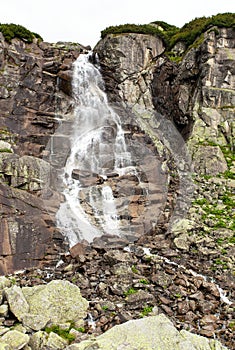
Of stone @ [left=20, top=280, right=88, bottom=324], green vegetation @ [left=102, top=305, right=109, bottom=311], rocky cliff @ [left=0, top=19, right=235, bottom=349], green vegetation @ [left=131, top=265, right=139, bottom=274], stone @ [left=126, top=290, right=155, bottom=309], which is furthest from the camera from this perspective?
green vegetation @ [left=131, top=265, right=139, bottom=274]

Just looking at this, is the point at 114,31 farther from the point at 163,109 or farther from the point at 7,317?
the point at 7,317

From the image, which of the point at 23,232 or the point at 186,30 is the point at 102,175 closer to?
the point at 23,232

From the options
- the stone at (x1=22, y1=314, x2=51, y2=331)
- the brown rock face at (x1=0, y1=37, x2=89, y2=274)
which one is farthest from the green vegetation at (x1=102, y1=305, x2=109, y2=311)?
the brown rock face at (x1=0, y1=37, x2=89, y2=274)

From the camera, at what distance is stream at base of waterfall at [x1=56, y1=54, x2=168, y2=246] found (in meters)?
24.0

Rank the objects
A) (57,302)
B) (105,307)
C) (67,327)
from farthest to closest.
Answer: (105,307)
(57,302)
(67,327)

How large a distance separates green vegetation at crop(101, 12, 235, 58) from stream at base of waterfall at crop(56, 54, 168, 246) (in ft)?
19.5

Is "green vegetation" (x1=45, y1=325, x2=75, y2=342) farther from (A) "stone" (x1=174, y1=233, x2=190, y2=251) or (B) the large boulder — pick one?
(A) "stone" (x1=174, y1=233, x2=190, y2=251)

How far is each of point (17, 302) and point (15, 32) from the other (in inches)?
1296

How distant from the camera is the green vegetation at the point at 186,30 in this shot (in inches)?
1404

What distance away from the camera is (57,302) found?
13.3 meters

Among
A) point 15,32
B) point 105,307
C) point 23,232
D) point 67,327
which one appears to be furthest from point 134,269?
point 15,32

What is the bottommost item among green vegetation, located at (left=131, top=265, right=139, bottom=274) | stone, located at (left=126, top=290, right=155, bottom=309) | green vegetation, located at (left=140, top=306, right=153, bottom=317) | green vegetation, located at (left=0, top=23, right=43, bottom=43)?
green vegetation, located at (left=140, top=306, right=153, bottom=317)

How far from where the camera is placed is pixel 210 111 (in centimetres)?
3325

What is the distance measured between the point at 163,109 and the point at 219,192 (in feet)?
40.4
